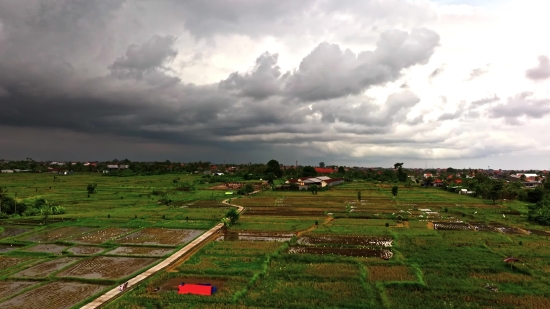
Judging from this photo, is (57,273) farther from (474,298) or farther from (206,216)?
(474,298)

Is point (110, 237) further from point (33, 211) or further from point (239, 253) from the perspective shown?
point (33, 211)

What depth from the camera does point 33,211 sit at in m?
43.4

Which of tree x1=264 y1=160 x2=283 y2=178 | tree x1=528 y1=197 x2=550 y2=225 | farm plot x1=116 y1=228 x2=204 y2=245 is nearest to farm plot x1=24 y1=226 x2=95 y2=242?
farm plot x1=116 y1=228 x2=204 y2=245

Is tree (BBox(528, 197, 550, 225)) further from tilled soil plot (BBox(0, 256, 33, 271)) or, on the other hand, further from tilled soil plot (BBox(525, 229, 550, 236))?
tilled soil plot (BBox(0, 256, 33, 271))

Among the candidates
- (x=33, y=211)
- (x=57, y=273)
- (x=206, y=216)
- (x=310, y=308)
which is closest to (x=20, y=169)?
(x=33, y=211)

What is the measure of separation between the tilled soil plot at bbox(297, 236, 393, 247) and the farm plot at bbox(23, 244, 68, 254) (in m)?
20.2

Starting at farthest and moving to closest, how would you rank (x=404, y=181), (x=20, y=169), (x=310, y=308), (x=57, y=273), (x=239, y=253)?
(x=20, y=169), (x=404, y=181), (x=239, y=253), (x=57, y=273), (x=310, y=308)

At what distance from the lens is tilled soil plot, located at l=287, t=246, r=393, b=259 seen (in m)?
24.6

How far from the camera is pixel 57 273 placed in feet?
69.6

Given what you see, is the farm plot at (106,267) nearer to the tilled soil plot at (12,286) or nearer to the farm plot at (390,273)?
the tilled soil plot at (12,286)

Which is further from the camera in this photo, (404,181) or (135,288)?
(404,181)

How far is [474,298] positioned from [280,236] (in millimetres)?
17357

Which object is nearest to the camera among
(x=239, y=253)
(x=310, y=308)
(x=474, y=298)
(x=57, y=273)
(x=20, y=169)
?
(x=310, y=308)

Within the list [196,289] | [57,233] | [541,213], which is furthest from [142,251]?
[541,213]
